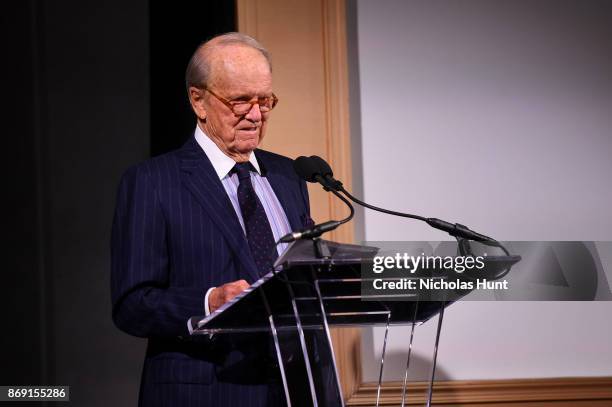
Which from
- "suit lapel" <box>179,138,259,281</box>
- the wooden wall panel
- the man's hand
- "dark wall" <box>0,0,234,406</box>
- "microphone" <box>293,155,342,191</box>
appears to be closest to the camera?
the man's hand

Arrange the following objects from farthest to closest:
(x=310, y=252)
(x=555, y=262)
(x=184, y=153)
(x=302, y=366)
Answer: (x=555, y=262) → (x=184, y=153) → (x=302, y=366) → (x=310, y=252)

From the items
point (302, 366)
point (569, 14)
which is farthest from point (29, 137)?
point (302, 366)

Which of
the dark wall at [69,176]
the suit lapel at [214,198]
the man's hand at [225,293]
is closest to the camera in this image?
the man's hand at [225,293]

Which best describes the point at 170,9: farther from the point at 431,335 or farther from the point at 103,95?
the point at 431,335

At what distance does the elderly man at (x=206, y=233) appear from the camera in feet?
6.56

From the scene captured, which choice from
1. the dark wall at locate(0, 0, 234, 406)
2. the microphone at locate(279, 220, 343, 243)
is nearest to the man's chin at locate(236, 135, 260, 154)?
the microphone at locate(279, 220, 343, 243)

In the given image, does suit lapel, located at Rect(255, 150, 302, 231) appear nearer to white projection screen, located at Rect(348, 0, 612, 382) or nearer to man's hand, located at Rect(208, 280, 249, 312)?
man's hand, located at Rect(208, 280, 249, 312)

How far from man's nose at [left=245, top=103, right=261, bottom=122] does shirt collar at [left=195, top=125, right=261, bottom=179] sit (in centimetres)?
10

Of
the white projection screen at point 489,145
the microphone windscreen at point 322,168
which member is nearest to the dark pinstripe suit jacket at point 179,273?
the microphone windscreen at point 322,168

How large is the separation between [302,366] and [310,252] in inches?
16.5

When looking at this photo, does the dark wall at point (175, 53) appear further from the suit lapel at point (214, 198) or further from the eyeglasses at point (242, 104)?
the suit lapel at point (214, 198)

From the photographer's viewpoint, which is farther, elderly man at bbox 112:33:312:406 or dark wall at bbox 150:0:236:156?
dark wall at bbox 150:0:236:156

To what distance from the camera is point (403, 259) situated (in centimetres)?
164

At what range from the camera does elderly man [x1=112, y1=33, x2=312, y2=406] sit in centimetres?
200
